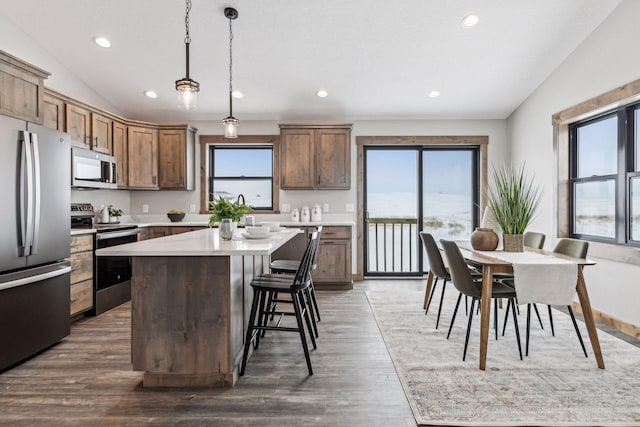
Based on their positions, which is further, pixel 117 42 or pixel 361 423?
pixel 117 42

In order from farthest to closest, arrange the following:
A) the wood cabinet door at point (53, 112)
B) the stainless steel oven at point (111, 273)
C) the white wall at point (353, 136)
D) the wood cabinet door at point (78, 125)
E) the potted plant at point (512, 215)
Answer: the white wall at point (353, 136) → the wood cabinet door at point (78, 125) → the stainless steel oven at point (111, 273) → the wood cabinet door at point (53, 112) → the potted plant at point (512, 215)

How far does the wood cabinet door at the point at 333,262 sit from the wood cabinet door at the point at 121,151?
2.80 m

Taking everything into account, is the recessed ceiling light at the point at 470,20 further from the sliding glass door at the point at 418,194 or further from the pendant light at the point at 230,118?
the sliding glass door at the point at 418,194

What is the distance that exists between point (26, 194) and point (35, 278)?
62 centimetres

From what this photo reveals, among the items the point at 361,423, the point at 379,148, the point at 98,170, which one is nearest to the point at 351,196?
the point at 379,148

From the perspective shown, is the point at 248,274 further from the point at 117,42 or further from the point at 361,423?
the point at 117,42

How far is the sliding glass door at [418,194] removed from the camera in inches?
220

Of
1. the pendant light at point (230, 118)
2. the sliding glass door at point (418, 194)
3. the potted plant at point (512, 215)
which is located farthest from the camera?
the sliding glass door at point (418, 194)

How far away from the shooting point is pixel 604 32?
11.2ft

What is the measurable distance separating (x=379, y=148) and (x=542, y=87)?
225 centimetres

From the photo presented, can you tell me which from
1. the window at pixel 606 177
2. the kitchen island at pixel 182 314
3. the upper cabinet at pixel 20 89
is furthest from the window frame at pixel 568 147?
the upper cabinet at pixel 20 89

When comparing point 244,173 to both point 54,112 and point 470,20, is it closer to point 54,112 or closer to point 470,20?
point 54,112

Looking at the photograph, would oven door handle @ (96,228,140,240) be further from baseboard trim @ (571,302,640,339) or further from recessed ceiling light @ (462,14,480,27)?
baseboard trim @ (571,302,640,339)

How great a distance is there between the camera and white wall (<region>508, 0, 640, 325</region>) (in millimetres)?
3145
